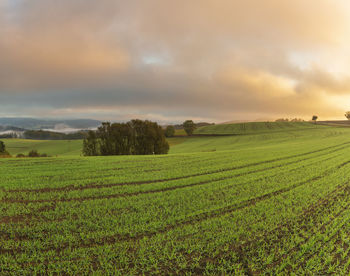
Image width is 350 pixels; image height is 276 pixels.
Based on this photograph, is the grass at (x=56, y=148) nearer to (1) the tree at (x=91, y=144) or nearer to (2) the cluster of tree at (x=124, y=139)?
(1) the tree at (x=91, y=144)

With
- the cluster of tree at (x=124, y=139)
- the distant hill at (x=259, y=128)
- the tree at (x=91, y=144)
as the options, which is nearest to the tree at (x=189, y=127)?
the distant hill at (x=259, y=128)

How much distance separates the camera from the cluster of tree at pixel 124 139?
3441 centimetres

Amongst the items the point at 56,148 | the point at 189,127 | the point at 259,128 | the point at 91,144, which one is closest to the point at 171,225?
the point at 91,144

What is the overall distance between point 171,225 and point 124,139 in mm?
30618

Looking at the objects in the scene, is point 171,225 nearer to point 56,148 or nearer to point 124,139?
point 124,139

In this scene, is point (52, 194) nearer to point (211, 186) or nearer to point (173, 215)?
point (173, 215)

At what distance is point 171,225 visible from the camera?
239 inches

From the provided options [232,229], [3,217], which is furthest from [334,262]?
[3,217]

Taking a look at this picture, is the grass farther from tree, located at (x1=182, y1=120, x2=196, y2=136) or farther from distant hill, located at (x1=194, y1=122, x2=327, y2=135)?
distant hill, located at (x1=194, y1=122, x2=327, y2=135)

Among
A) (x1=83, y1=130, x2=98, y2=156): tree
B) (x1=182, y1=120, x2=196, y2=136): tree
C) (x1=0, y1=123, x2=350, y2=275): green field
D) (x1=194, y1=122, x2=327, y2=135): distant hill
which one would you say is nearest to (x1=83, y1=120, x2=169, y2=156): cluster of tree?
(x1=83, y1=130, x2=98, y2=156): tree

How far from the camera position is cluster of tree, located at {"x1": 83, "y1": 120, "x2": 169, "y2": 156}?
34406 mm

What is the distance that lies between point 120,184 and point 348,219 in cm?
1075

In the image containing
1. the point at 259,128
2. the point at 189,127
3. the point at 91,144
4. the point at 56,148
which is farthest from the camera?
the point at 189,127

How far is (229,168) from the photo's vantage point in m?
13.9
